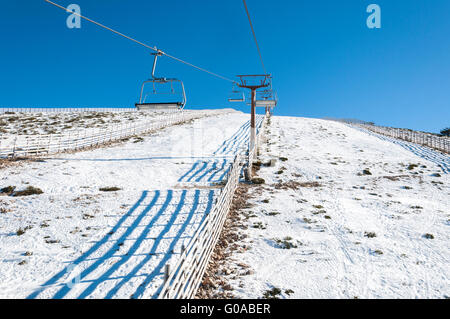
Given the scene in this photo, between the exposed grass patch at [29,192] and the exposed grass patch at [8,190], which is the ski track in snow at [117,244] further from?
Result: the exposed grass patch at [8,190]

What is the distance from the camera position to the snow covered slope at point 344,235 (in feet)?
18.2

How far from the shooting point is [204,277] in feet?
19.6

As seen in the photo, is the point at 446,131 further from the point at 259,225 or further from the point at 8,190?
the point at 8,190

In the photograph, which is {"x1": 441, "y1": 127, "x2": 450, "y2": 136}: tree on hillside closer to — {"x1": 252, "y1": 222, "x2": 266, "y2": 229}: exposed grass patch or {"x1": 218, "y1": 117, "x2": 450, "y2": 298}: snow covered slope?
{"x1": 218, "y1": 117, "x2": 450, "y2": 298}: snow covered slope

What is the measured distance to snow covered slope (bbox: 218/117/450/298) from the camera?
5.56 metres

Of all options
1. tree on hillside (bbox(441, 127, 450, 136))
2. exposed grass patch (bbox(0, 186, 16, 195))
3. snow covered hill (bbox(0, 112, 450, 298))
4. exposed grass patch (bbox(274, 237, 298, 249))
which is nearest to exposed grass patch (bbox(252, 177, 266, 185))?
snow covered hill (bbox(0, 112, 450, 298))

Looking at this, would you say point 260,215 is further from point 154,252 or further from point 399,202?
point 399,202

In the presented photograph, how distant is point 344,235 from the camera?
26.7 ft

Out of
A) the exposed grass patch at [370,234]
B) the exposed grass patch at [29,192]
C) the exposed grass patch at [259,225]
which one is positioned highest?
the exposed grass patch at [29,192]

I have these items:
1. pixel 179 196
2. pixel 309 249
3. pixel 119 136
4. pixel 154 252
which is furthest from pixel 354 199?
pixel 119 136

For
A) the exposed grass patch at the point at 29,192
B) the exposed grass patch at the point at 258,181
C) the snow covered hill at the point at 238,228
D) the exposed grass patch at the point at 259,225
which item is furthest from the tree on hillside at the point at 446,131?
the exposed grass patch at the point at 29,192

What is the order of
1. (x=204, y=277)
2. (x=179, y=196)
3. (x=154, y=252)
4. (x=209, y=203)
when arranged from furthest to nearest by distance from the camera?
(x=179, y=196) → (x=209, y=203) → (x=154, y=252) → (x=204, y=277)

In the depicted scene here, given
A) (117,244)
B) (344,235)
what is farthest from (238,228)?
(117,244)
